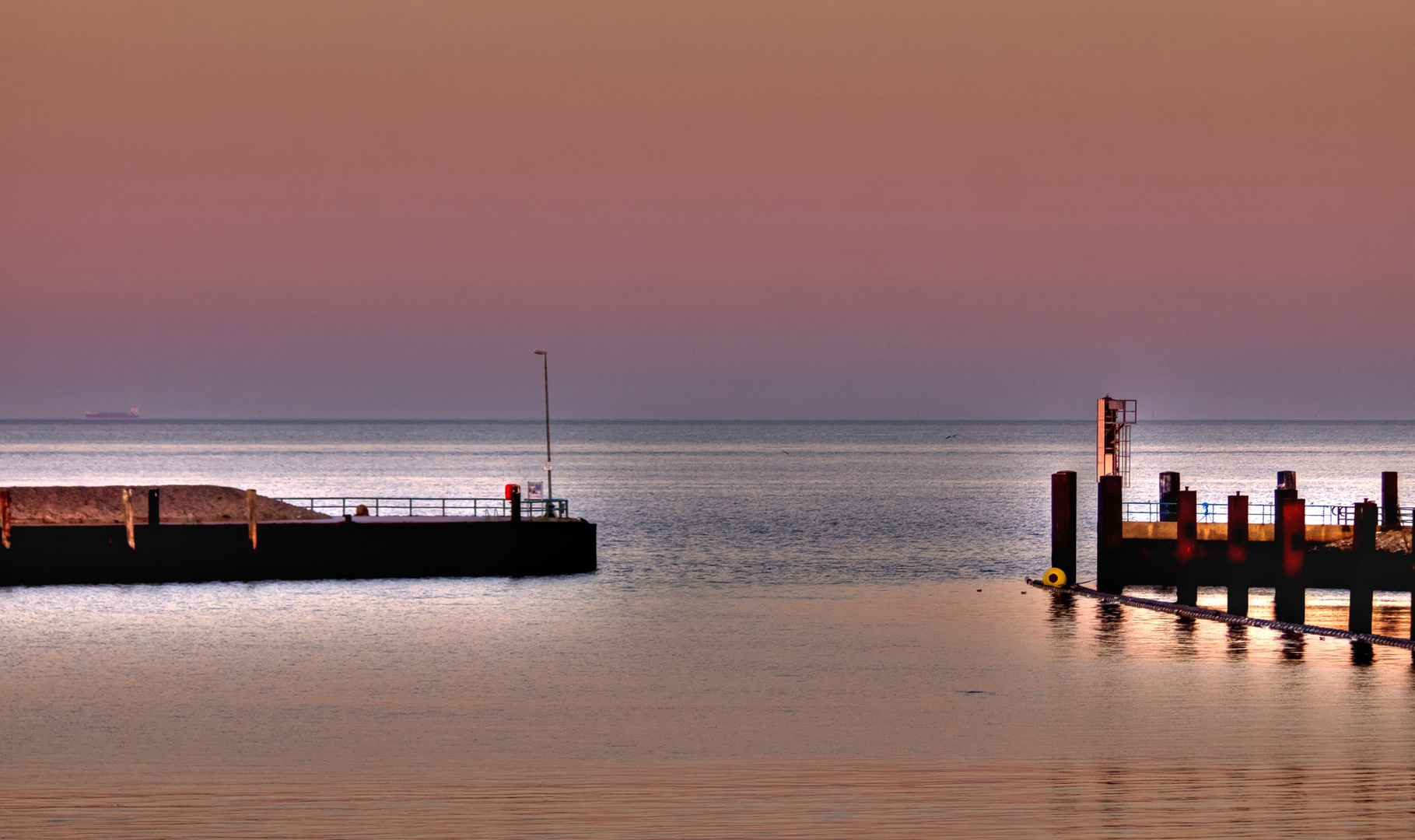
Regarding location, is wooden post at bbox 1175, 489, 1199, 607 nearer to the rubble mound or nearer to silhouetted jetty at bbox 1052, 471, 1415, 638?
silhouetted jetty at bbox 1052, 471, 1415, 638

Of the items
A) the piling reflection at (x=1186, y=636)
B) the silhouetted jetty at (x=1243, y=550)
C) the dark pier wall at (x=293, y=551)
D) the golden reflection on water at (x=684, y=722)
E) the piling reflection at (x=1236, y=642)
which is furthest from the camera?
the dark pier wall at (x=293, y=551)

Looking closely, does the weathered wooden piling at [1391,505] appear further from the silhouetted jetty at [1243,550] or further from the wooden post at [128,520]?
the wooden post at [128,520]

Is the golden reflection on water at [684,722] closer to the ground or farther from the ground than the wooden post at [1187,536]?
closer to the ground

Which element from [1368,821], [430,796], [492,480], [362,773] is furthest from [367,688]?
[492,480]

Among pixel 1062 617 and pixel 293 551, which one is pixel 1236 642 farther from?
pixel 293 551

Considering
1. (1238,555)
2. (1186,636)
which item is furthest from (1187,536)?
(1186,636)

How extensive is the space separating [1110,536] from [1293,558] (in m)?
10.2

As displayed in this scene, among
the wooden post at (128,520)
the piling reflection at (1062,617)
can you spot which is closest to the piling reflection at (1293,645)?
the piling reflection at (1062,617)

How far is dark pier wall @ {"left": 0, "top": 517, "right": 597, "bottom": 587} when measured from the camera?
52.0 m

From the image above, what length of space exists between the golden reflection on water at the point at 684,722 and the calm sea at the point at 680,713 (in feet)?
0.36

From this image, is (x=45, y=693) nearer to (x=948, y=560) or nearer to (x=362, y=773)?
(x=362, y=773)

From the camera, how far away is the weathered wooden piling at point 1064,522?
46.8m

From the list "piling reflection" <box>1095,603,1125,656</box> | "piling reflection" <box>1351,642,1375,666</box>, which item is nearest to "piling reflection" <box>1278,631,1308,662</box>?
"piling reflection" <box>1351,642,1375,666</box>

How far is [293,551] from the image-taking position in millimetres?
53375
